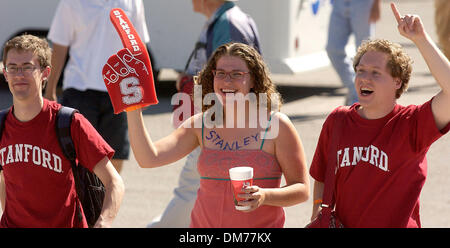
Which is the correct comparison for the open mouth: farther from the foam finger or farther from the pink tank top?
the foam finger

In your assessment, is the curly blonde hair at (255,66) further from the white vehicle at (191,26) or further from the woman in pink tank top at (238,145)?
the white vehicle at (191,26)

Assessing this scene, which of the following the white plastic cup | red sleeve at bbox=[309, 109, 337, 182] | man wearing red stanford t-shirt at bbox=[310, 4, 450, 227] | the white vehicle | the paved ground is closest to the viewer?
the white plastic cup

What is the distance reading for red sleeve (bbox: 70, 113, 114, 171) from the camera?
3.57 metres

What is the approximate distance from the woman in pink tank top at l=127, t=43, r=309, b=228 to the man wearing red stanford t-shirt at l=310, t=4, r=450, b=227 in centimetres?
18

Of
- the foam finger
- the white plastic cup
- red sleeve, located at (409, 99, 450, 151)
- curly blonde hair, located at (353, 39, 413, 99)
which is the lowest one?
the white plastic cup

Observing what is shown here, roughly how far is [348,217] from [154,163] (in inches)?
34.8

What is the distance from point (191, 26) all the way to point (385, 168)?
8.63 m

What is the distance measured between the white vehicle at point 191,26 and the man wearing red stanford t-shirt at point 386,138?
8.02m

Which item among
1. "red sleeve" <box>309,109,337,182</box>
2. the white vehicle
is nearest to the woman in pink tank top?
"red sleeve" <box>309,109,337,182</box>

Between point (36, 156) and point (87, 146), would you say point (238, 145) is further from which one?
point (36, 156)

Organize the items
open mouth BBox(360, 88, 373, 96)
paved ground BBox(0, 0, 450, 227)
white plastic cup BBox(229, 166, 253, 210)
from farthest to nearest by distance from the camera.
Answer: paved ground BBox(0, 0, 450, 227)
open mouth BBox(360, 88, 373, 96)
white plastic cup BBox(229, 166, 253, 210)

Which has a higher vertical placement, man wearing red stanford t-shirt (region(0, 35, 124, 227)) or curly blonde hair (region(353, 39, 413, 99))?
curly blonde hair (region(353, 39, 413, 99))

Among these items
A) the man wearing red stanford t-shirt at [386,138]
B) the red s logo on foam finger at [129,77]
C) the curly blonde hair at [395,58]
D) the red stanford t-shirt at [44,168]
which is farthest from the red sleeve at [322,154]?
the red stanford t-shirt at [44,168]
